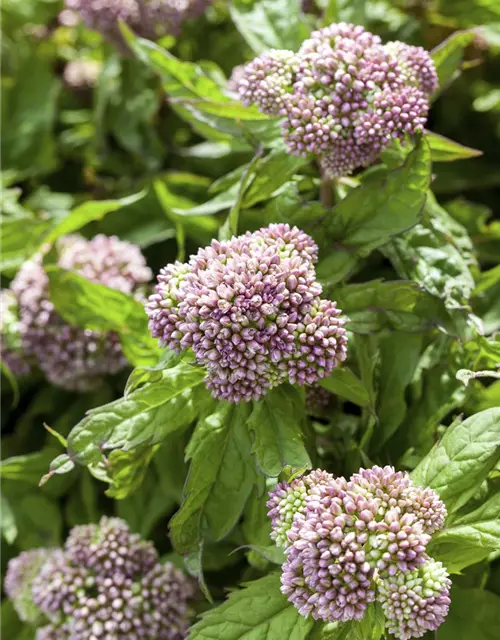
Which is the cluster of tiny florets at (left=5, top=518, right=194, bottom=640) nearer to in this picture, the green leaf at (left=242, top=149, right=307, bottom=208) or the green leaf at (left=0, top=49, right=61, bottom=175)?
the green leaf at (left=242, top=149, right=307, bottom=208)

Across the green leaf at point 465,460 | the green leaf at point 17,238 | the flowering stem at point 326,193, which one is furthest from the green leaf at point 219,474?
the green leaf at point 17,238

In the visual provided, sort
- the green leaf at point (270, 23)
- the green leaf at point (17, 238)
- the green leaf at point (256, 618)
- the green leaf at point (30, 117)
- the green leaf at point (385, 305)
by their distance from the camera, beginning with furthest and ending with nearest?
the green leaf at point (30, 117), the green leaf at point (17, 238), the green leaf at point (270, 23), the green leaf at point (385, 305), the green leaf at point (256, 618)

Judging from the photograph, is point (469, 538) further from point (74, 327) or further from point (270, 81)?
point (74, 327)

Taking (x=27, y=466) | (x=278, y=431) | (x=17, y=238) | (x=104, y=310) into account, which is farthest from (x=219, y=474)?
(x=17, y=238)

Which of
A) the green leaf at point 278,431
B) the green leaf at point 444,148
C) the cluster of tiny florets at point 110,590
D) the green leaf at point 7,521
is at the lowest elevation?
the green leaf at point 7,521

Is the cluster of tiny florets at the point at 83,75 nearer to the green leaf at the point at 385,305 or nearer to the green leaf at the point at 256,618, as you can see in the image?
the green leaf at the point at 385,305
